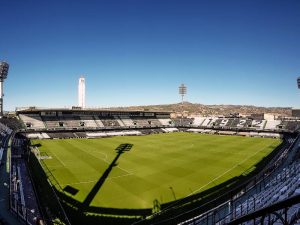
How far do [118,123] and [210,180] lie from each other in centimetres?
4701

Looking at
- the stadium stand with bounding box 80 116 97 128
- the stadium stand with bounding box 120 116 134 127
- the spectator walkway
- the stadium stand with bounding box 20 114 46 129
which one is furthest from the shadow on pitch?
the stadium stand with bounding box 120 116 134 127

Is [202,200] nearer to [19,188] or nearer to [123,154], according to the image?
[19,188]

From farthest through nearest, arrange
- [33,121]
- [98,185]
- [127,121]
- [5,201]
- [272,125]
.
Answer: [127,121] < [272,125] < [33,121] < [98,185] < [5,201]

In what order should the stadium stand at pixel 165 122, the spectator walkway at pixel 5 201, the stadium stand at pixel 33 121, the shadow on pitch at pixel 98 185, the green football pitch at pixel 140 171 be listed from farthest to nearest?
the stadium stand at pixel 165 122 → the stadium stand at pixel 33 121 → the green football pitch at pixel 140 171 → the shadow on pitch at pixel 98 185 → the spectator walkway at pixel 5 201

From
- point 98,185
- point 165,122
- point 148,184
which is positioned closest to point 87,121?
point 165,122

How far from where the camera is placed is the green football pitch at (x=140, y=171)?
19419 mm

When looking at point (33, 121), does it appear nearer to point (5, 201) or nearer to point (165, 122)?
point (165, 122)

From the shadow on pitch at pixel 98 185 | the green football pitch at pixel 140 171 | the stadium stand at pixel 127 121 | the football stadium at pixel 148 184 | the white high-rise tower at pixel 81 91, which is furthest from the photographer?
the white high-rise tower at pixel 81 91

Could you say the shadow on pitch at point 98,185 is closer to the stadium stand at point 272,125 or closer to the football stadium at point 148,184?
the football stadium at point 148,184

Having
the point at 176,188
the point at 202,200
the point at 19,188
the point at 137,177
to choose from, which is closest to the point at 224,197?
the point at 202,200

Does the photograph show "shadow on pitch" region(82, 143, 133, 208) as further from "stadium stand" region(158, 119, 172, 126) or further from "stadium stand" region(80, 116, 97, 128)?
"stadium stand" region(158, 119, 172, 126)

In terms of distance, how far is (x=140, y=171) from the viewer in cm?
2636

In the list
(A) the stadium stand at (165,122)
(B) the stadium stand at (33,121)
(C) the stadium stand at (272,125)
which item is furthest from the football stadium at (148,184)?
(A) the stadium stand at (165,122)

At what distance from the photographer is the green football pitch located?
19419mm
